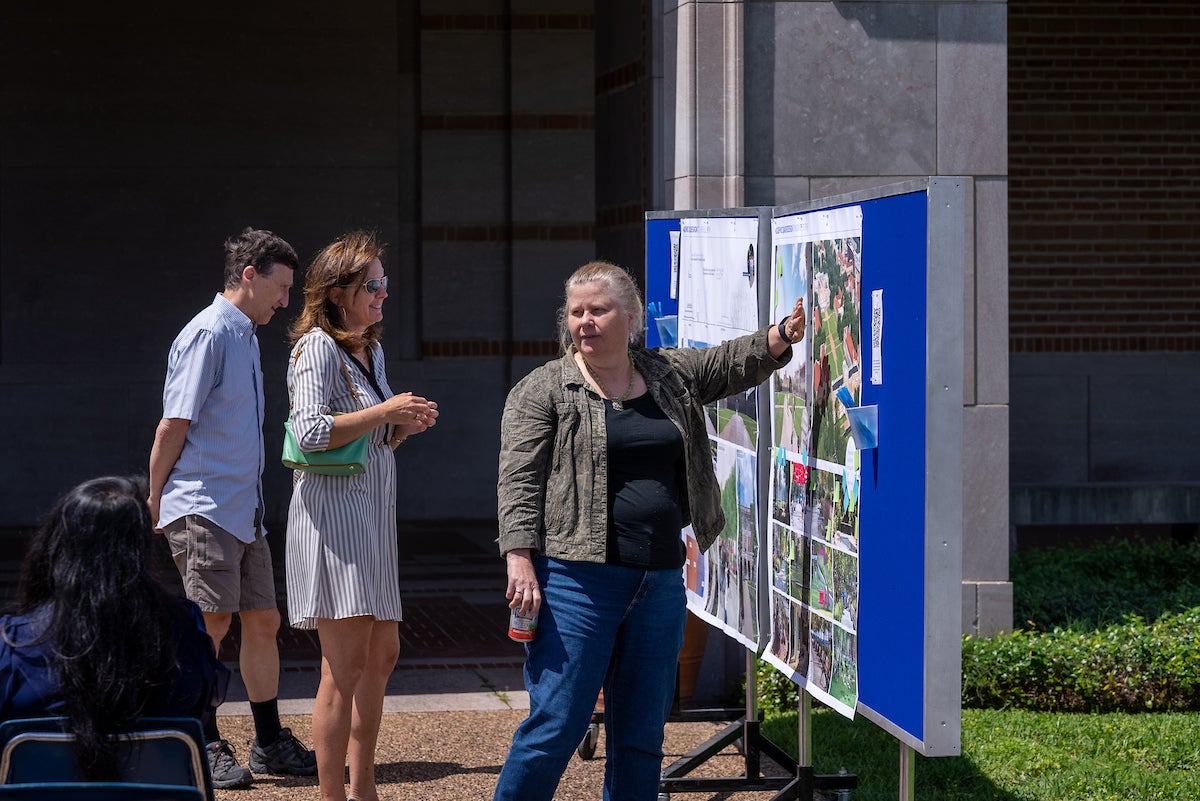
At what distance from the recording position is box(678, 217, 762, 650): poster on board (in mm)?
5020

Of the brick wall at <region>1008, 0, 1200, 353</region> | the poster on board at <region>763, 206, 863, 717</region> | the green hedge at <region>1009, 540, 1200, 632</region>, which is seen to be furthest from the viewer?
the brick wall at <region>1008, 0, 1200, 353</region>

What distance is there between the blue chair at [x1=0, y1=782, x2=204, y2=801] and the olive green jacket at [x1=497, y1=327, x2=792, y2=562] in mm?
1346

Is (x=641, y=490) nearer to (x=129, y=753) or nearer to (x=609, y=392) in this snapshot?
(x=609, y=392)

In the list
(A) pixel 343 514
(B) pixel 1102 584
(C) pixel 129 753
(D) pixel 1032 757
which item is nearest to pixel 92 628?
(C) pixel 129 753

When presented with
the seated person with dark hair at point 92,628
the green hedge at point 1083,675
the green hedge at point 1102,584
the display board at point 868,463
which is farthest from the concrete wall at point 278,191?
the seated person with dark hair at point 92,628

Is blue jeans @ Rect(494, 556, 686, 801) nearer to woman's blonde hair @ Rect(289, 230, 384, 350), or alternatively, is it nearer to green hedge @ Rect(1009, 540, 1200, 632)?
woman's blonde hair @ Rect(289, 230, 384, 350)

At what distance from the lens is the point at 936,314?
11.8 ft

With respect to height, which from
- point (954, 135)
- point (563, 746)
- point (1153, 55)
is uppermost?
point (1153, 55)

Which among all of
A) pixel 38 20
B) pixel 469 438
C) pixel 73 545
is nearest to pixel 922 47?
pixel 73 545

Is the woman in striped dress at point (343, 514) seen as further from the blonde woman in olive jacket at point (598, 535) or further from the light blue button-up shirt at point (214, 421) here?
the blonde woman in olive jacket at point (598, 535)

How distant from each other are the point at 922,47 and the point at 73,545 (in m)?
4.90

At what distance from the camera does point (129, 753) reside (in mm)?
3076

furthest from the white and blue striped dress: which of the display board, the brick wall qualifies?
the brick wall

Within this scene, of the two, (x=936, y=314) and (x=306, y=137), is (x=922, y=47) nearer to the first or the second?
(x=936, y=314)
